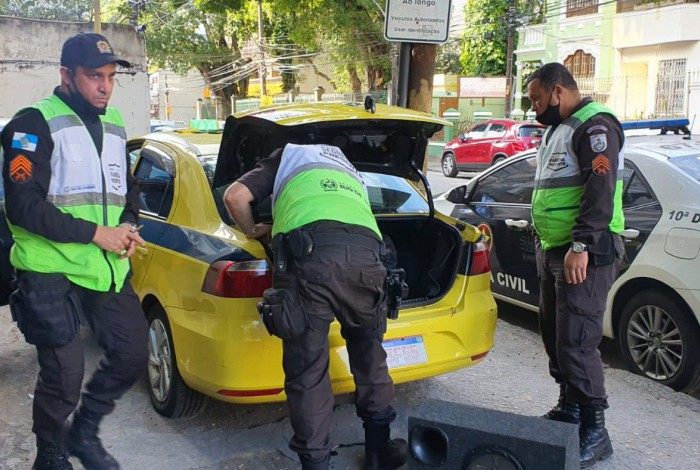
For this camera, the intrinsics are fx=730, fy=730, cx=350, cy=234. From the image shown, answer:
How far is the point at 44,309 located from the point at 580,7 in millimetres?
27275

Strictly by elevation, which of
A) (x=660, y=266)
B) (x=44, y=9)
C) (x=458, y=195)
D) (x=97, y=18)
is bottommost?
(x=660, y=266)

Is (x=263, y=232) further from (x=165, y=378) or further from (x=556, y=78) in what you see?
(x=556, y=78)

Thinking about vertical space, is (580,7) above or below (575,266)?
above

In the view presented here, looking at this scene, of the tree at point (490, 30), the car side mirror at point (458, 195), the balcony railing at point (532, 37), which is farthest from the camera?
the tree at point (490, 30)

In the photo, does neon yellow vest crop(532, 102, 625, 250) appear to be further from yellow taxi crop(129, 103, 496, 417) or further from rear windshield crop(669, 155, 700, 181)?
rear windshield crop(669, 155, 700, 181)

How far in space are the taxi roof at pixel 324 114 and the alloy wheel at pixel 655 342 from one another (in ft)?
6.04

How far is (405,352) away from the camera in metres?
3.51

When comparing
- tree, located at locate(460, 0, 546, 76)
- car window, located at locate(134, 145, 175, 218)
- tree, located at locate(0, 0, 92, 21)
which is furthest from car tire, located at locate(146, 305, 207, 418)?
tree, located at locate(460, 0, 546, 76)

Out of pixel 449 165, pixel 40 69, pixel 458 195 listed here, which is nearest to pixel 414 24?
pixel 458 195

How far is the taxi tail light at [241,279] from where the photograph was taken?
3260mm

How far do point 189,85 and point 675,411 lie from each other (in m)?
66.0

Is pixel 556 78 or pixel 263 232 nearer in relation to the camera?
pixel 263 232

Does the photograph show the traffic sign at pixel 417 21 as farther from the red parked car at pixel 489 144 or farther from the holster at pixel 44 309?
the red parked car at pixel 489 144

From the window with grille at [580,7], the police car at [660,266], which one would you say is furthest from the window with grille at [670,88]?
the police car at [660,266]
